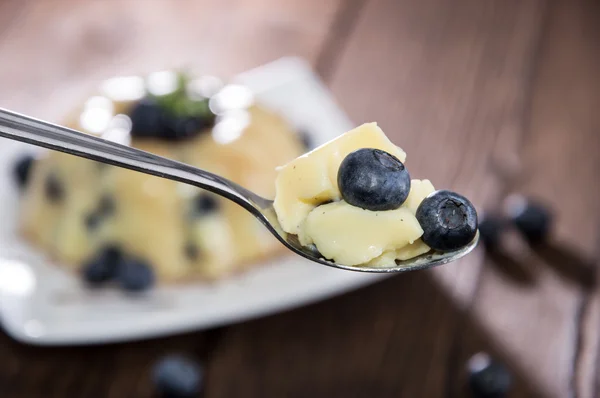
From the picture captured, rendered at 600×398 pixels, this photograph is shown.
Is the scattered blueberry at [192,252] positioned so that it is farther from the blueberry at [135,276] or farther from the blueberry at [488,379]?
the blueberry at [488,379]

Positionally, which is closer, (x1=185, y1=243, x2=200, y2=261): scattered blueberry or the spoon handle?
the spoon handle

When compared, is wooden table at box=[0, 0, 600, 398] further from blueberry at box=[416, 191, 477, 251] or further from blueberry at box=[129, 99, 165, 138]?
blueberry at box=[416, 191, 477, 251]

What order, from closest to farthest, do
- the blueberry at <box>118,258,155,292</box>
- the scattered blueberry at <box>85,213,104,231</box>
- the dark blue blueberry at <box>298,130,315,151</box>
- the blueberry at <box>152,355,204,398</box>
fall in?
1. the blueberry at <box>152,355,204,398</box>
2. the blueberry at <box>118,258,155,292</box>
3. the scattered blueberry at <box>85,213,104,231</box>
4. the dark blue blueberry at <box>298,130,315,151</box>

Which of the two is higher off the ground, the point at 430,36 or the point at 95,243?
the point at 430,36

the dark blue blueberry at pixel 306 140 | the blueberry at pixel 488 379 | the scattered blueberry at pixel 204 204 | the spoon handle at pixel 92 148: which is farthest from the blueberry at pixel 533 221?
the spoon handle at pixel 92 148

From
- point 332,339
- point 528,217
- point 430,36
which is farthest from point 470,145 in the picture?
point 332,339

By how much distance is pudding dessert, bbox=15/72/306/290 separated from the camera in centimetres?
124

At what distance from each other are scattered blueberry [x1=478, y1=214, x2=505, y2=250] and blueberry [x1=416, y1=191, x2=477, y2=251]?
0.66 meters

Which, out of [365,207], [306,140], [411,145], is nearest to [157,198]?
[306,140]

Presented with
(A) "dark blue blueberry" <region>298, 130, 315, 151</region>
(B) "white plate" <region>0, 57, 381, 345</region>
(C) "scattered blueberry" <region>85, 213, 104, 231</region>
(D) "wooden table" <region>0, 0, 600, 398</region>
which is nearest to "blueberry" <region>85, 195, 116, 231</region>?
(C) "scattered blueberry" <region>85, 213, 104, 231</region>

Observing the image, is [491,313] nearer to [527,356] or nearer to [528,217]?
[527,356]

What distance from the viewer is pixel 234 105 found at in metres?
1.39

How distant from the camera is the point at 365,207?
0.66 meters

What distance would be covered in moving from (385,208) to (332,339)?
534 millimetres
